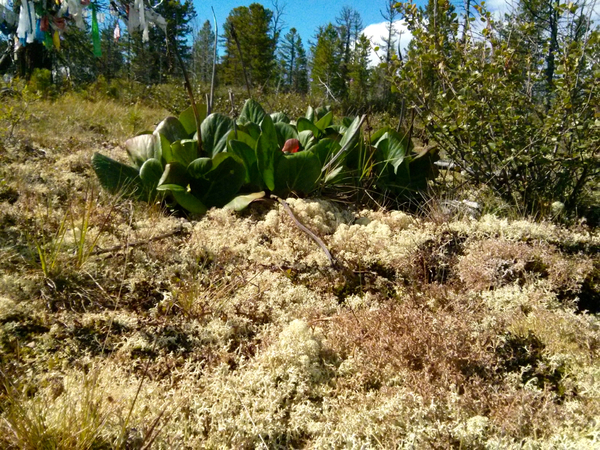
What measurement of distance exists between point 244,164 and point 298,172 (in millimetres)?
363

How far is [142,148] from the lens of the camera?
2.90 m

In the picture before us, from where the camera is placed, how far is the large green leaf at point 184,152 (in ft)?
9.23

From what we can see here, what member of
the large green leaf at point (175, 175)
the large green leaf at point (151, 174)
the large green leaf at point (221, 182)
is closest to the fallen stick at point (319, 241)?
the large green leaf at point (221, 182)

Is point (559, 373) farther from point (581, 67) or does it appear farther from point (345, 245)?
point (581, 67)

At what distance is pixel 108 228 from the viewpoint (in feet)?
7.77

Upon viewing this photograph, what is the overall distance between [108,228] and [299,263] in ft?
3.45

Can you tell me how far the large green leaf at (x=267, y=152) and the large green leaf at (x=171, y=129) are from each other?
706 mm

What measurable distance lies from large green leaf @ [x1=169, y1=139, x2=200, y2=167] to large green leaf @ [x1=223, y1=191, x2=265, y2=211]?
1.46 feet

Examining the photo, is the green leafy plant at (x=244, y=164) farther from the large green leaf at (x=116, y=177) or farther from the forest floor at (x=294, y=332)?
the forest floor at (x=294, y=332)

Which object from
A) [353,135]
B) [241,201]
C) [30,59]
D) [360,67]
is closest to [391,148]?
[353,135]

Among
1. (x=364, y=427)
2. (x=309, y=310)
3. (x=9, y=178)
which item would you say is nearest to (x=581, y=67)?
(x=309, y=310)

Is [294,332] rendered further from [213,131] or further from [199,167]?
[213,131]

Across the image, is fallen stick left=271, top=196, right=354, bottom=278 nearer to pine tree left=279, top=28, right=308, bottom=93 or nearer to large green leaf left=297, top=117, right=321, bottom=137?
large green leaf left=297, top=117, right=321, bottom=137

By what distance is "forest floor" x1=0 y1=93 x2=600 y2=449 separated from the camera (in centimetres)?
121
